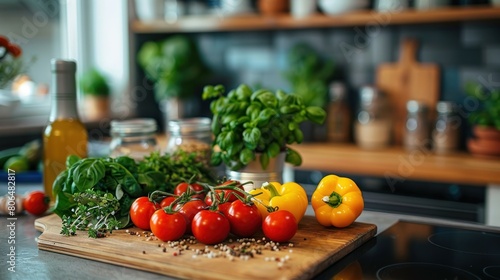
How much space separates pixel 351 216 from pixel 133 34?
2.65 metres

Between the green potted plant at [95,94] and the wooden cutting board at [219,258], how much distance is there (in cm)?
223

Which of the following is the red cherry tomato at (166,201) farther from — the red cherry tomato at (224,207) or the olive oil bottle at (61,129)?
the olive oil bottle at (61,129)

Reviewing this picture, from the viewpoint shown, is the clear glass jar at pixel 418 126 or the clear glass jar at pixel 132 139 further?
the clear glass jar at pixel 418 126

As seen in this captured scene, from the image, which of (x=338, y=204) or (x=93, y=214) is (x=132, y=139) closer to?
(x=93, y=214)

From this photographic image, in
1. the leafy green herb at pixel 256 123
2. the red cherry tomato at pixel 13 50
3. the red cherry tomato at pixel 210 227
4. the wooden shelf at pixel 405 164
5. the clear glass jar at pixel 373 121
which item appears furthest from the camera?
the clear glass jar at pixel 373 121

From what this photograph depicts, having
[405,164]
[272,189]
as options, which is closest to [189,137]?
[272,189]

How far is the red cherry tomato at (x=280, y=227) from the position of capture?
1.26 metres

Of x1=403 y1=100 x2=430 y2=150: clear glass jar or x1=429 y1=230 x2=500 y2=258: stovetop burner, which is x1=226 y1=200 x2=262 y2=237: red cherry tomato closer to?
x1=429 y1=230 x2=500 y2=258: stovetop burner

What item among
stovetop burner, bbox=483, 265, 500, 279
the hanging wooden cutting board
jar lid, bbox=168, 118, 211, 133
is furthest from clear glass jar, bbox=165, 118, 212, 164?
the hanging wooden cutting board

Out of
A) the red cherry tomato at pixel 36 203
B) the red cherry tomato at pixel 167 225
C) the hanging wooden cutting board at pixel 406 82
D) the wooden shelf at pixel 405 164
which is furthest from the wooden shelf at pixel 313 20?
the red cherry tomato at pixel 167 225

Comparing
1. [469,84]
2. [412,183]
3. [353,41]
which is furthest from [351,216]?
[353,41]

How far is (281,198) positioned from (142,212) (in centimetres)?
31

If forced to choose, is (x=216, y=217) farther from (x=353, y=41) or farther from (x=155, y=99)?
(x=155, y=99)

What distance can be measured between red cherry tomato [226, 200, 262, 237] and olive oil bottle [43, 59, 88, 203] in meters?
0.65
